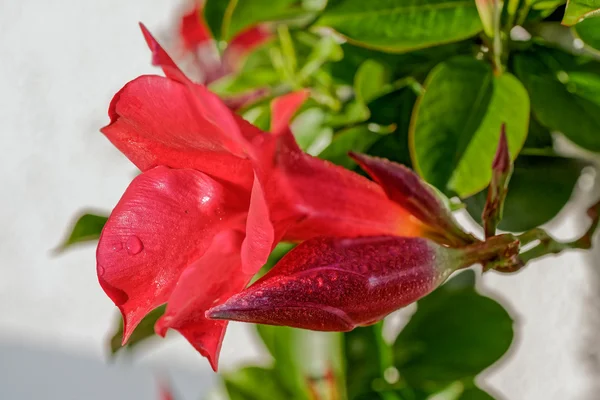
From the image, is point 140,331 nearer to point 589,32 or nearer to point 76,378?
point 589,32

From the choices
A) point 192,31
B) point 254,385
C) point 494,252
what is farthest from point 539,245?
point 192,31

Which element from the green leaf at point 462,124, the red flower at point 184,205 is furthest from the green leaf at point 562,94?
the red flower at point 184,205

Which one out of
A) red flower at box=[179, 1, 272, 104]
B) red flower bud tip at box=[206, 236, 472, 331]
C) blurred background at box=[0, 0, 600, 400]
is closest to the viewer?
red flower bud tip at box=[206, 236, 472, 331]

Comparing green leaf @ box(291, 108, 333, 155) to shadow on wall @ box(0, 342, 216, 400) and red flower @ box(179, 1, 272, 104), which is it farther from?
shadow on wall @ box(0, 342, 216, 400)

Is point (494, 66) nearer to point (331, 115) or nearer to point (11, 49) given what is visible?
point (331, 115)

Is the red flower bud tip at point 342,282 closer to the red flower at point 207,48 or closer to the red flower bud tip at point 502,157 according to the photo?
the red flower bud tip at point 502,157

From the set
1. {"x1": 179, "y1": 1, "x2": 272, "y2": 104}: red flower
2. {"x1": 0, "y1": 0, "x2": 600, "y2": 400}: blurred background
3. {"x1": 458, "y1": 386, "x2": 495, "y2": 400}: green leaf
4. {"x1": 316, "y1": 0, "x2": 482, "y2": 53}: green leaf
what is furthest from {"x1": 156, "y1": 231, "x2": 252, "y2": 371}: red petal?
{"x1": 0, "y1": 0, "x2": 600, "y2": 400}: blurred background
